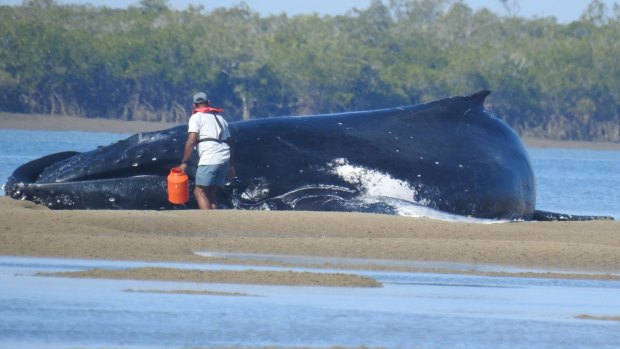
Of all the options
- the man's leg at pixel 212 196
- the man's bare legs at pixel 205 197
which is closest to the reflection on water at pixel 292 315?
the man's bare legs at pixel 205 197

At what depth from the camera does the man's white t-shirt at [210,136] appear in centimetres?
1658

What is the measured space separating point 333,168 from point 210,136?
1703 millimetres

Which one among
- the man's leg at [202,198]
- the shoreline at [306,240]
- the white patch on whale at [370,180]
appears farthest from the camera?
the white patch on whale at [370,180]

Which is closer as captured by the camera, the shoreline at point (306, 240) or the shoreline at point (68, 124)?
the shoreline at point (306, 240)

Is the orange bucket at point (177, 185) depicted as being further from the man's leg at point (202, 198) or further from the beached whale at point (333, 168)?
the beached whale at point (333, 168)

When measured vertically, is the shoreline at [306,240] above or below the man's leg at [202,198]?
below

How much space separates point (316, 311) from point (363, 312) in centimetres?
32

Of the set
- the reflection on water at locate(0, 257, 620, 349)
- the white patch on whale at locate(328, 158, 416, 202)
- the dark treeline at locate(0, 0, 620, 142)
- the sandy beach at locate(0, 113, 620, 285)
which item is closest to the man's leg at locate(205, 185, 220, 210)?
the sandy beach at locate(0, 113, 620, 285)

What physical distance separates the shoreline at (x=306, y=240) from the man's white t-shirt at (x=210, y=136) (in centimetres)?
64

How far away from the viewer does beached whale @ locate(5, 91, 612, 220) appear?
16984 mm

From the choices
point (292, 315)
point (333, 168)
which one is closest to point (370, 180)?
point (333, 168)

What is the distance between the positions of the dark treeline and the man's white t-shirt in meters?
67.1

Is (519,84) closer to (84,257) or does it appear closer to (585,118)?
(585,118)

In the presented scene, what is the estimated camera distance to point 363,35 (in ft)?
374
